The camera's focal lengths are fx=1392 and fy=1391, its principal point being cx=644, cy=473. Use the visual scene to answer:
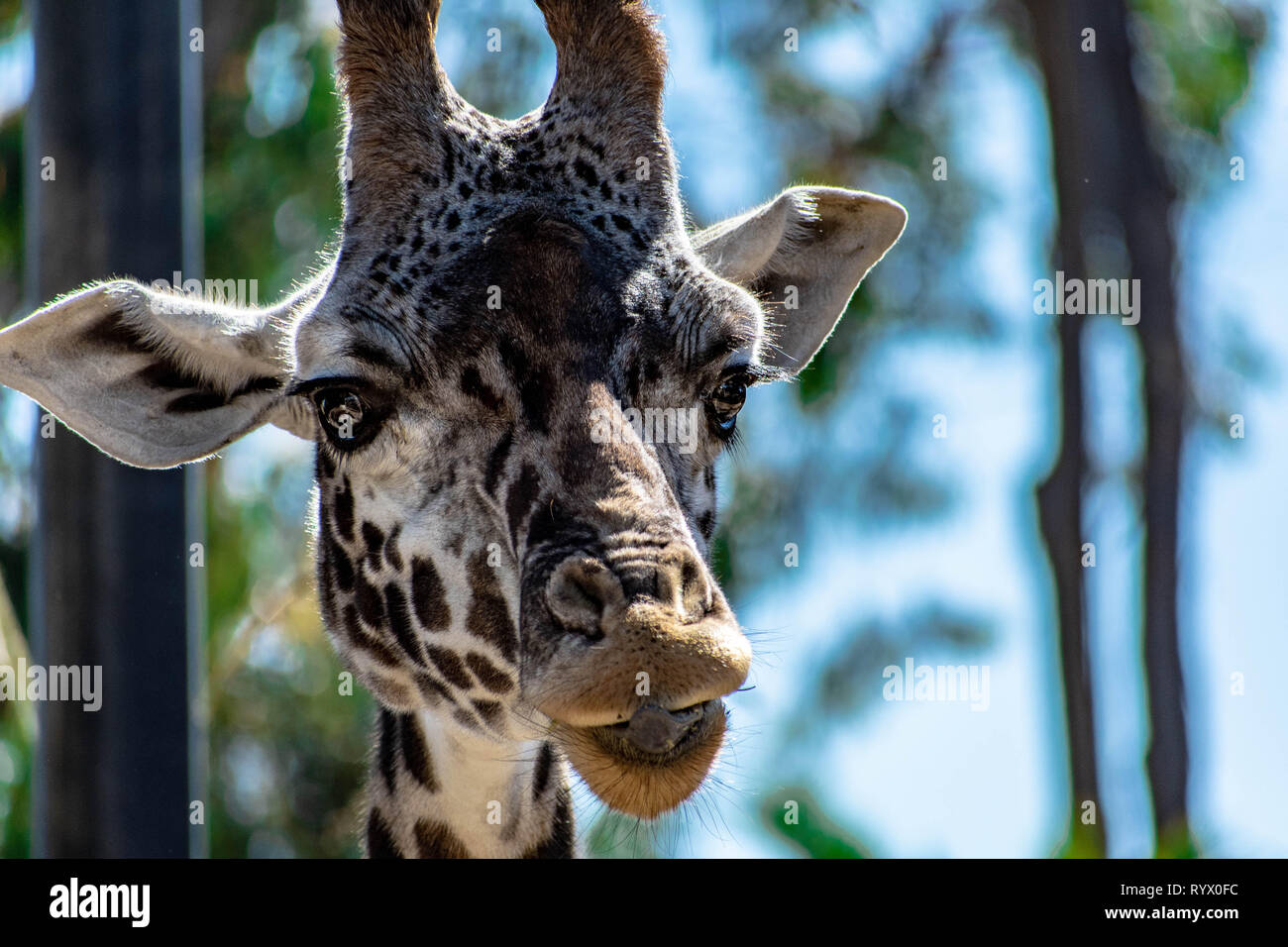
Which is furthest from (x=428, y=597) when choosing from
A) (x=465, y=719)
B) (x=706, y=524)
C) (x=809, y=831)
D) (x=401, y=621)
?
(x=809, y=831)

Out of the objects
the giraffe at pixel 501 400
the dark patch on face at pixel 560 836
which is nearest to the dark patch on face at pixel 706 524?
the giraffe at pixel 501 400

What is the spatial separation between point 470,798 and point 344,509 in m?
1.08

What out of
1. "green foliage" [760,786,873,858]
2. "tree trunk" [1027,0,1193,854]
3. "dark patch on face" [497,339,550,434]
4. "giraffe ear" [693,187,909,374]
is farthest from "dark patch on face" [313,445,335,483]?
"tree trunk" [1027,0,1193,854]

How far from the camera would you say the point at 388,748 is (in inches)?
195

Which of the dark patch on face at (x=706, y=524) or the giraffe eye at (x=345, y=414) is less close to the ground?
the giraffe eye at (x=345, y=414)

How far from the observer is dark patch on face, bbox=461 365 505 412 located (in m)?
3.82

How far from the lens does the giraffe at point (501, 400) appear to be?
3410 mm

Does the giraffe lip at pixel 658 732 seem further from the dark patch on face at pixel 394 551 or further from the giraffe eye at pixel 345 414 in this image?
the giraffe eye at pixel 345 414

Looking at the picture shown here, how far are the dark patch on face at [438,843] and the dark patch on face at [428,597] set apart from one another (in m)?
0.95

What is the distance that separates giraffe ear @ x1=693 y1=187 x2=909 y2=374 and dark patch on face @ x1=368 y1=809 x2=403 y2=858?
Answer: 7.00 ft

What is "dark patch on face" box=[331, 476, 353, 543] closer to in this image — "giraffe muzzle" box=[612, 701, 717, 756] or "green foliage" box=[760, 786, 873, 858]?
"giraffe muzzle" box=[612, 701, 717, 756]
